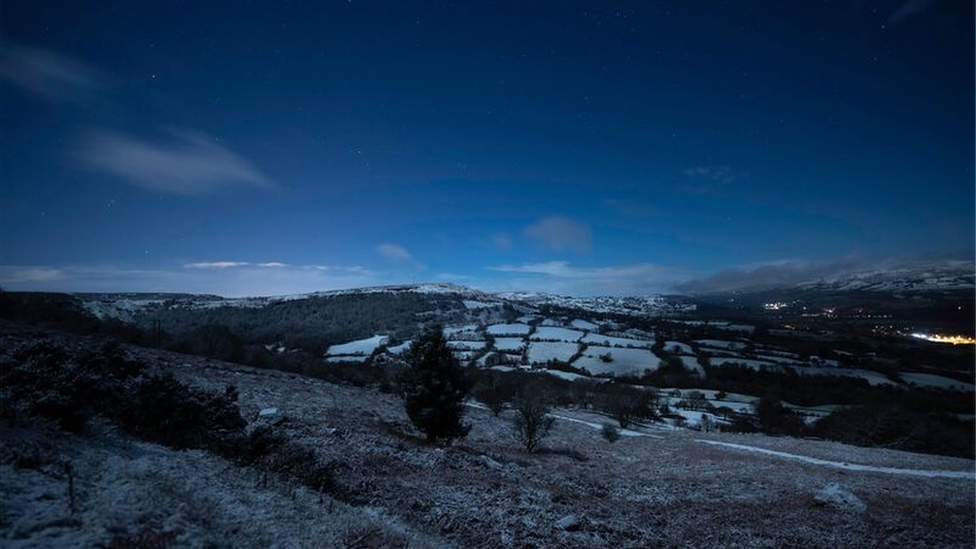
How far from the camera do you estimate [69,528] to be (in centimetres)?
739

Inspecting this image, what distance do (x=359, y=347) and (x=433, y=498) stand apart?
112m

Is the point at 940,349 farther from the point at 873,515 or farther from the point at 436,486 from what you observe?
the point at 436,486

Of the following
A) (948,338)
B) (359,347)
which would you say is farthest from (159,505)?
(948,338)

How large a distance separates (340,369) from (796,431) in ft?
250

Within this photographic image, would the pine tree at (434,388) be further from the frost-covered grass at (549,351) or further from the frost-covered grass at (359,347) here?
the frost-covered grass at (549,351)

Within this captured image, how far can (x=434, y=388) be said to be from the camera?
2705 centimetres

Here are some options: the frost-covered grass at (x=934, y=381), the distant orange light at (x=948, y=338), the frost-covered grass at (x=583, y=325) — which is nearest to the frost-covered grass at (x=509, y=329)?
the frost-covered grass at (x=583, y=325)

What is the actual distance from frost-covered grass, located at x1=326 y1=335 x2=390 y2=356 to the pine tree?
86345 millimetres

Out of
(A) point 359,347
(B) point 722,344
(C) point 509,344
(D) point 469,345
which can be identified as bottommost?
(B) point 722,344

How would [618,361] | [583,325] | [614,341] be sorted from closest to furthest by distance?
[618,361] → [614,341] → [583,325]

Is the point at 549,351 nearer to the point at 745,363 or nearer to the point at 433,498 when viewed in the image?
the point at 745,363

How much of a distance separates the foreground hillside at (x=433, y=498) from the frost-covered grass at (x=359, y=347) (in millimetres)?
81963

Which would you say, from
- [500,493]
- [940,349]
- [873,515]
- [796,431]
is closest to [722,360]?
[796,431]

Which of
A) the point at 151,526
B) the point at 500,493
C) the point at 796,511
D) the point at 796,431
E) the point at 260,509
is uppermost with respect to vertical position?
the point at 151,526
